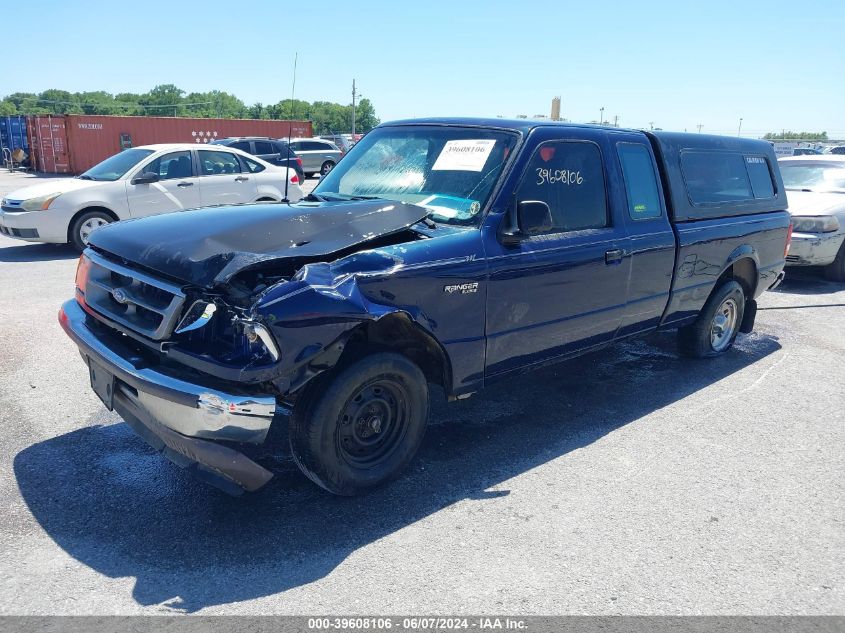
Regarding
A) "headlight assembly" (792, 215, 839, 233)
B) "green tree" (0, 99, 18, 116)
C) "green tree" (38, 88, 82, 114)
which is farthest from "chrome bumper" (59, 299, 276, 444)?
"green tree" (0, 99, 18, 116)

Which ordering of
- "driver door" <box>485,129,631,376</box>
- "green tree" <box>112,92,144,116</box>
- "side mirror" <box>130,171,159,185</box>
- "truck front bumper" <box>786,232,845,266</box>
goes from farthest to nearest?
"green tree" <box>112,92,144,116</box>, "side mirror" <box>130,171,159,185</box>, "truck front bumper" <box>786,232,845,266</box>, "driver door" <box>485,129,631,376</box>

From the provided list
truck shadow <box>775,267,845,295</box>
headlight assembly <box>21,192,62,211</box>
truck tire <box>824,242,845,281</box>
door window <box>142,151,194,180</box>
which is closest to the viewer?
truck shadow <box>775,267,845,295</box>

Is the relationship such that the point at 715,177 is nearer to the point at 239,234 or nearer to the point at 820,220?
the point at 239,234

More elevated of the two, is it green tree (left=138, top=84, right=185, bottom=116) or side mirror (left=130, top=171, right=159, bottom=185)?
green tree (left=138, top=84, right=185, bottom=116)

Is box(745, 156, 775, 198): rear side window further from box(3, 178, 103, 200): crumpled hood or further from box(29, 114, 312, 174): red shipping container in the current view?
box(29, 114, 312, 174): red shipping container

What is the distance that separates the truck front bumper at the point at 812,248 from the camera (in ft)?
29.6

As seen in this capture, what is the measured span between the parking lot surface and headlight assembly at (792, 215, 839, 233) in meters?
4.93

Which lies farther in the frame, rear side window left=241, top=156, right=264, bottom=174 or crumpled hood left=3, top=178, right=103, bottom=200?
rear side window left=241, top=156, right=264, bottom=174

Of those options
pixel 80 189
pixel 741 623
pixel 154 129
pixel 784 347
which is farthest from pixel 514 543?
pixel 154 129

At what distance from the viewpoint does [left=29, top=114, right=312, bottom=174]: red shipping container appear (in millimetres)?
27266

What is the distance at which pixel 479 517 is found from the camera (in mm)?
3391

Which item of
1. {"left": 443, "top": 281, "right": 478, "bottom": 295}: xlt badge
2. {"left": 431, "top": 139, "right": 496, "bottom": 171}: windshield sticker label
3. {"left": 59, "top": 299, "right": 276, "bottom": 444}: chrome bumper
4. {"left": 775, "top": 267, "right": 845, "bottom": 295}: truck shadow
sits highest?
{"left": 431, "top": 139, "right": 496, "bottom": 171}: windshield sticker label

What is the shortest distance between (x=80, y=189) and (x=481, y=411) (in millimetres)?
7862

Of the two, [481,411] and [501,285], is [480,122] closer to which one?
[501,285]
